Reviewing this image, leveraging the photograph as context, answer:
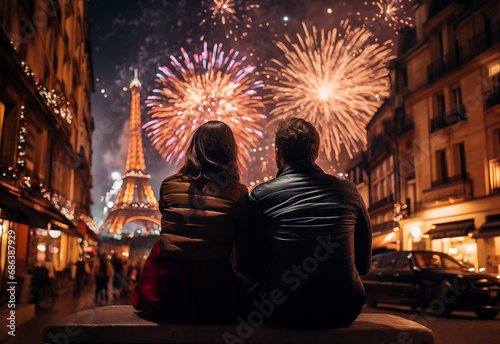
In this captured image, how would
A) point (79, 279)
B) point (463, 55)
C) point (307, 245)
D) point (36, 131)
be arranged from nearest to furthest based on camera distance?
point (307, 245) < point (79, 279) < point (36, 131) < point (463, 55)

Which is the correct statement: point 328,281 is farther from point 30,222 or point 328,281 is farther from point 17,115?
point 17,115

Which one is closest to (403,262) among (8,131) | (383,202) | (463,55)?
(8,131)

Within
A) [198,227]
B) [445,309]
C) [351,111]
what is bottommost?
[445,309]

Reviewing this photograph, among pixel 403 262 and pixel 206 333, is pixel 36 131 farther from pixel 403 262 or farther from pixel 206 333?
pixel 206 333

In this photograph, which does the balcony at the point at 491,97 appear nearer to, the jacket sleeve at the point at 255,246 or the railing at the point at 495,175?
the railing at the point at 495,175

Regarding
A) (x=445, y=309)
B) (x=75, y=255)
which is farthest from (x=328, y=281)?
(x=75, y=255)

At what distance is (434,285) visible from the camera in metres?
12.2

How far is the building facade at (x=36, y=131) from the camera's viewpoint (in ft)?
48.5

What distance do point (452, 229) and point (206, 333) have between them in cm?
2364

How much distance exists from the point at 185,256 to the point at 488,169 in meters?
22.2

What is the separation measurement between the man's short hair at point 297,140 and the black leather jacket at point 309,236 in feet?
0.30

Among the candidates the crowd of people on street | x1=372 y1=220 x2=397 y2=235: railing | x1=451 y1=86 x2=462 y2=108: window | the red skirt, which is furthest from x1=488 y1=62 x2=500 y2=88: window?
the red skirt

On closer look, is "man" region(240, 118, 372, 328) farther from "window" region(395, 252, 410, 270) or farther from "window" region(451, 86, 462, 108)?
"window" region(451, 86, 462, 108)

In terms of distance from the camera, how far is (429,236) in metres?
27.1
